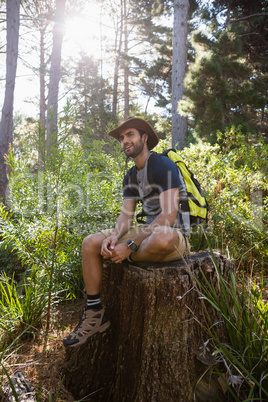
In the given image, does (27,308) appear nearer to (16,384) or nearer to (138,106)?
(16,384)

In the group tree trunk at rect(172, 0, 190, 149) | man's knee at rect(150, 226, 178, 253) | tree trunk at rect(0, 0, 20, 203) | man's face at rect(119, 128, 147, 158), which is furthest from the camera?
tree trunk at rect(172, 0, 190, 149)

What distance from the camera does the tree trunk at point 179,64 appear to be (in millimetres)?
9500

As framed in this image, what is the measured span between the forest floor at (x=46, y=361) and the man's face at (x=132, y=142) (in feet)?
5.84

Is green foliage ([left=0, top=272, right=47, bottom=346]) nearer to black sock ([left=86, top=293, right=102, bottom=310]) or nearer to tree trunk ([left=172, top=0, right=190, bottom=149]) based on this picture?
black sock ([left=86, top=293, right=102, bottom=310])

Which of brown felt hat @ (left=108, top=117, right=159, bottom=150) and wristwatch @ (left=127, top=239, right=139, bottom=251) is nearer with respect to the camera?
wristwatch @ (left=127, top=239, right=139, bottom=251)

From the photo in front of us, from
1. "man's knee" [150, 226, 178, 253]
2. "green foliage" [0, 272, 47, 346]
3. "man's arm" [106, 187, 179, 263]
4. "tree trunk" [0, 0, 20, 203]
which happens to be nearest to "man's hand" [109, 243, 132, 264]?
"man's arm" [106, 187, 179, 263]

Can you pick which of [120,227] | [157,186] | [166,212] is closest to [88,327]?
[120,227]

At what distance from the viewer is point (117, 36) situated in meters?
19.3

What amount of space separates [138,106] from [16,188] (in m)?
1.59

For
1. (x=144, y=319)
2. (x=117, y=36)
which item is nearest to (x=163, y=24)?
(x=117, y=36)

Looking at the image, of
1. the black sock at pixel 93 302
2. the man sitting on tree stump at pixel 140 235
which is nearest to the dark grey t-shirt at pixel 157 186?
the man sitting on tree stump at pixel 140 235

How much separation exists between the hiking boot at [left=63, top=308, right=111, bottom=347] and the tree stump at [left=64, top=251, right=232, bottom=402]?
9 cm

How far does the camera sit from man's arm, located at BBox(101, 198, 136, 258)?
7.49 ft

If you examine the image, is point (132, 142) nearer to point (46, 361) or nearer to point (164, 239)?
point (164, 239)
